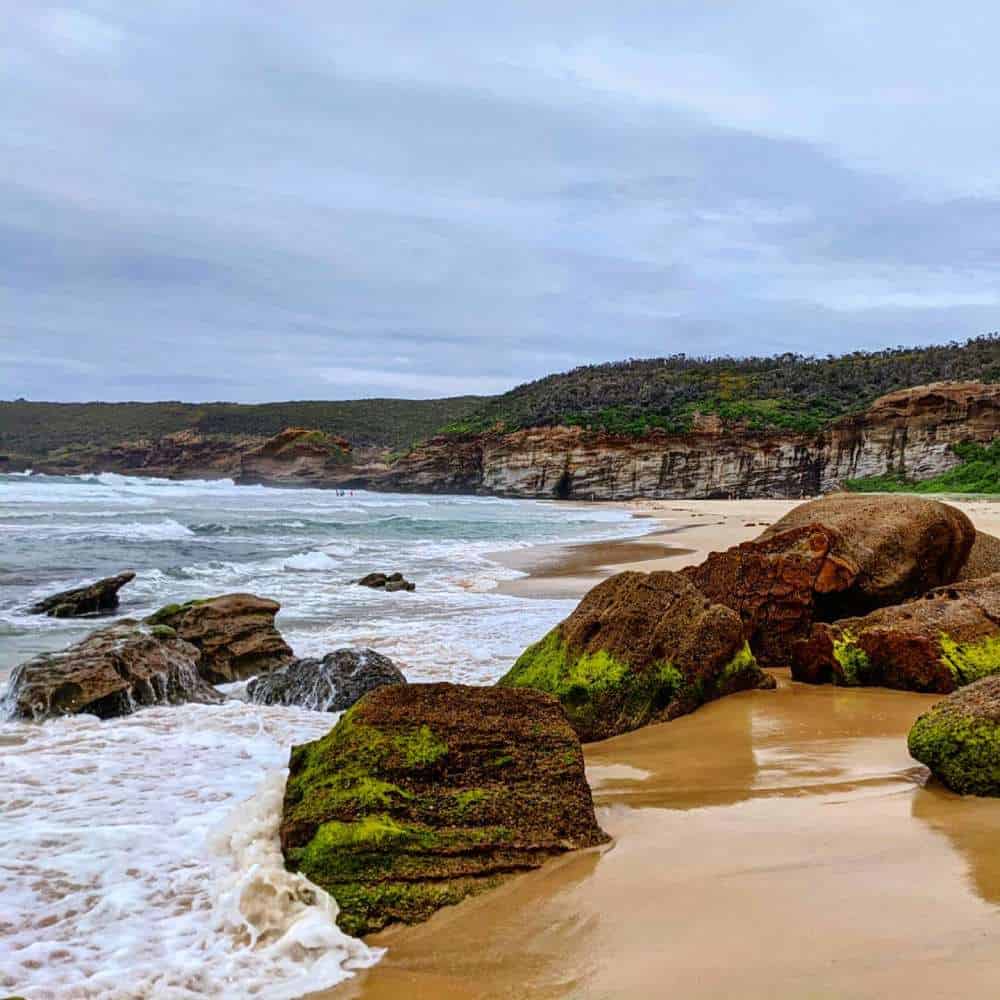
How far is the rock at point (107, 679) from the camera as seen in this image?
621 centimetres

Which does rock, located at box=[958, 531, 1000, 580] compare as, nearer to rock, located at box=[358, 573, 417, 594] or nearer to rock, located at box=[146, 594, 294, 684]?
rock, located at box=[146, 594, 294, 684]

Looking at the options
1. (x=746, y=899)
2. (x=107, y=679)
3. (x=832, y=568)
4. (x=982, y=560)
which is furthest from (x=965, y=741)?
(x=982, y=560)

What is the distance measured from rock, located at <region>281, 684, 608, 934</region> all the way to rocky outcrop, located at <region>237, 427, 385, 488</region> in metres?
76.1

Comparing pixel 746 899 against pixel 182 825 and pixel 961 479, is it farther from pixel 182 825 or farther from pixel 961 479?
pixel 961 479

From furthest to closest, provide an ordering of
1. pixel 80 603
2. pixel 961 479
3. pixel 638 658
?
1. pixel 961 479
2. pixel 80 603
3. pixel 638 658

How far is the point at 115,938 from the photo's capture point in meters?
3.02

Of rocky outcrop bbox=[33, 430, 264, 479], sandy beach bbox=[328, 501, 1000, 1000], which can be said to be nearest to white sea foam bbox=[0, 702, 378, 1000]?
sandy beach bbox=[328, 501, 1000, 1000]

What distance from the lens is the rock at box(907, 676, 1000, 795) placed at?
3.78 m

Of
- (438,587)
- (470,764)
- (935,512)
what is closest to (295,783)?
(470,764)

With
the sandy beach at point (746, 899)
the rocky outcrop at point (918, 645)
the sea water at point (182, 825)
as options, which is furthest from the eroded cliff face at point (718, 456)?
the sandy beach at point (746, 899)

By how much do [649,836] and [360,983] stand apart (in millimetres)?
1383

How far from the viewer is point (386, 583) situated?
13945 millimetres

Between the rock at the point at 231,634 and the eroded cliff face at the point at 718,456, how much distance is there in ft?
156

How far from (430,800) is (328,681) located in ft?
11.3
